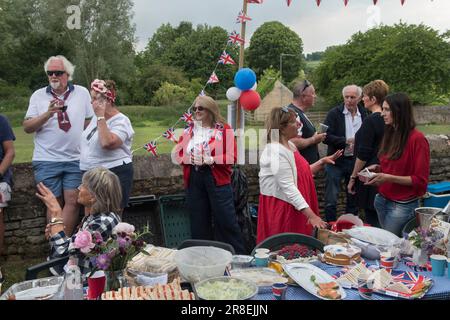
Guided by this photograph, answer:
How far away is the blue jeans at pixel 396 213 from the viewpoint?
3.10 meters

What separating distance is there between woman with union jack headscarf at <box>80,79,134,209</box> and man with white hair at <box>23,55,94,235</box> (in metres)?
0.19

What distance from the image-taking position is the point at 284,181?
2900mm

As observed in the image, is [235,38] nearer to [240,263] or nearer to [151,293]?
[240,263]

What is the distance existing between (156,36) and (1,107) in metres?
11.6

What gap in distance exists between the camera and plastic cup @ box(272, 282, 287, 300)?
1.86 m

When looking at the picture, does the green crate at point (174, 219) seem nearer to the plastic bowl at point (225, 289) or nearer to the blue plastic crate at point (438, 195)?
the plastic bowl at point (225, 289)

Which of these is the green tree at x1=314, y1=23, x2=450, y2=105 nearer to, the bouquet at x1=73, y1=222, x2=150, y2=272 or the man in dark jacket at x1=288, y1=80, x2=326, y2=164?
the man in dark jacket at x1=288, y1=80, x2=326, y2=164

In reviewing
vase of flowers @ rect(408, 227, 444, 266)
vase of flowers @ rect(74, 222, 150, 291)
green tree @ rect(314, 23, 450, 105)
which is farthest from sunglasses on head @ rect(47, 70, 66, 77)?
green tree @ rect(314, 23, 450, 105)

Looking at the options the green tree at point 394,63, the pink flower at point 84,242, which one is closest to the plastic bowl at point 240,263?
the pink flower at point 84,242

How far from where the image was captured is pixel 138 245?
1.89 m

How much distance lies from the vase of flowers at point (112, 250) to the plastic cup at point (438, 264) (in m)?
1.45

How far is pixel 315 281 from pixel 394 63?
74.5 ft
